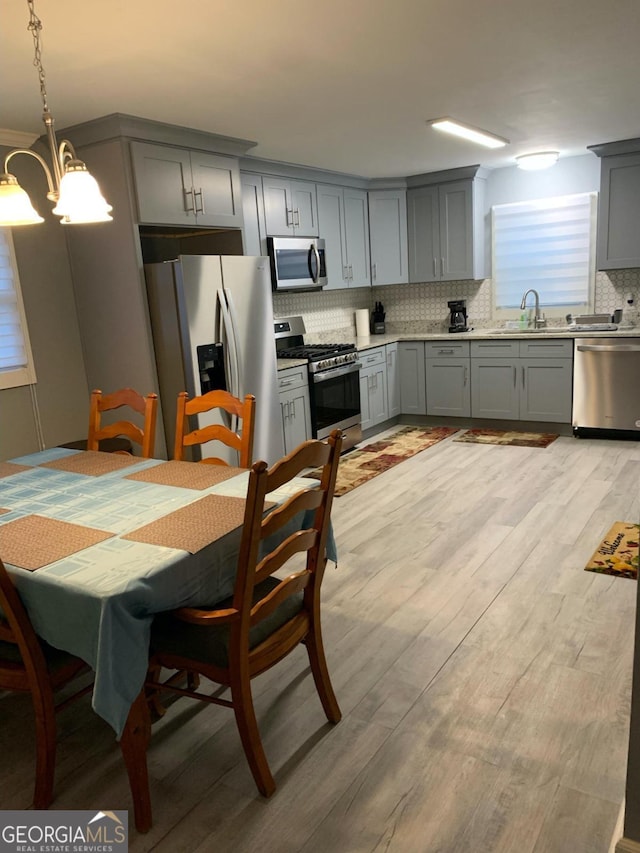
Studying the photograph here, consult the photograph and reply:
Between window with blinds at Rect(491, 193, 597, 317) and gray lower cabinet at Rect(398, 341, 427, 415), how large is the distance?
37.0 inches

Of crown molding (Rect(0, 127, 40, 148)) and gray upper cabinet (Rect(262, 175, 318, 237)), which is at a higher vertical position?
crown molding (Rect(0, 127, 40, 148))

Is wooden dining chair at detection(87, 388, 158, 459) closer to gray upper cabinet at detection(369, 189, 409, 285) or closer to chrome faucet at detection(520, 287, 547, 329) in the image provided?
gray upper cabinet at detection(369, 189, 409, 285)

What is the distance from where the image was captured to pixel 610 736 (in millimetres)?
1995

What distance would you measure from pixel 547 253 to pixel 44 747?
18.9 feet

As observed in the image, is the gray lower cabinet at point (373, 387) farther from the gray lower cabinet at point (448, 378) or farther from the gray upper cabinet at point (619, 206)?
the gray upper cabinet at point (619, 206)

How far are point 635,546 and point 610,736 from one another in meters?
1.58

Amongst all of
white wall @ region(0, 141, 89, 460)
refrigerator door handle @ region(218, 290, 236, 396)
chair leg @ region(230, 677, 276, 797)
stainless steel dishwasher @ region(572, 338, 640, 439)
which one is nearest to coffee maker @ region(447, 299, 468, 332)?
stainless steel dishwasher @ region(572, 338, 640, 439)

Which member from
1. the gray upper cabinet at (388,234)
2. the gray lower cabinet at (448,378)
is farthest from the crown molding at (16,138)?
the gray lower cabinet at (448,378)

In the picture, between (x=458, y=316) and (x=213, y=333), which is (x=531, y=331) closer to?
(x=458, y=316)

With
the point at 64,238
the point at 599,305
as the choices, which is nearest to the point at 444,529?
the point at 64,238

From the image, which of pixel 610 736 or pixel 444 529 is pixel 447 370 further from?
pixel 610 736

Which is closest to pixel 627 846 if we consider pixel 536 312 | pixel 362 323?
pixel 536 312

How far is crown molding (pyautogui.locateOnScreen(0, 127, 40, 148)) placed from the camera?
3529 mm

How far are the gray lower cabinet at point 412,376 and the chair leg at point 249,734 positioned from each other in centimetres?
481
